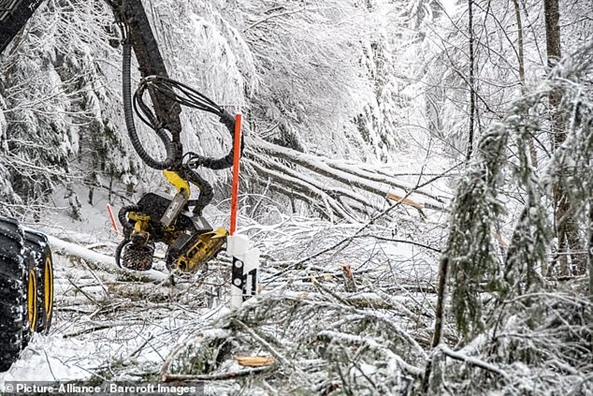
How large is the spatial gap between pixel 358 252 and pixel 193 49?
5.49 m

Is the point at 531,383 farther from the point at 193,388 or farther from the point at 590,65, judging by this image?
the point at 193,388

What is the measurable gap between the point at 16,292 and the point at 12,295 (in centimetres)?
2

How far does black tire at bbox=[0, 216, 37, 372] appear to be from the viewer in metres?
2.99

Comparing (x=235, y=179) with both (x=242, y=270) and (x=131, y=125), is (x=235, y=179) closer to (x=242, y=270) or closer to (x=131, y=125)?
(x=242, y=270)

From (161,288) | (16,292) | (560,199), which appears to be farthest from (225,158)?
(560,199)

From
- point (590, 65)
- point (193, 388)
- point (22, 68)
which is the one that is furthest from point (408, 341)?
point (22, 68)

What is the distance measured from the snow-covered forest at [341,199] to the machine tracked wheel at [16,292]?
0.17 meters

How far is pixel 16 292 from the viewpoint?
A: 119 inches

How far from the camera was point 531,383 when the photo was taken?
5.08 feet

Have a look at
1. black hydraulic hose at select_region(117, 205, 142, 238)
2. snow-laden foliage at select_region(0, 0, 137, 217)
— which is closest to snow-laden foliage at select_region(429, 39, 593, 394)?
black hydraulic hose at select_region(117, 205, 142, 238)

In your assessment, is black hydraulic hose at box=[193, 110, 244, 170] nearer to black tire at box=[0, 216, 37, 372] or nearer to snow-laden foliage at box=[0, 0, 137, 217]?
black tire at box=[0, 216, 37, 372]

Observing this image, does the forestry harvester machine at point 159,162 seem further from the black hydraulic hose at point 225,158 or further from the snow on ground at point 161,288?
the snow on ground at point 161,288

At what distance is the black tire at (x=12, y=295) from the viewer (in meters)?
2.99

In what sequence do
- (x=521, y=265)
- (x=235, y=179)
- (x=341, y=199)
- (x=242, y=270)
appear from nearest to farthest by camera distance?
(x=521, y=265) < (x=242, y=270) < (x=235, y=179) < (x=341, y=199)
